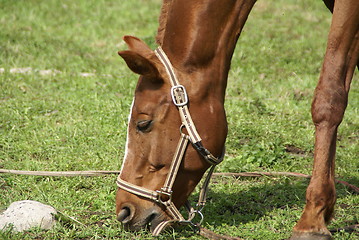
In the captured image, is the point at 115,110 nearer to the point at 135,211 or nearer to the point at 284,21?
the point at 135,211

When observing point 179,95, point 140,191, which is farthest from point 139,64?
point 140,191

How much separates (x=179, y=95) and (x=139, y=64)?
0.30 m

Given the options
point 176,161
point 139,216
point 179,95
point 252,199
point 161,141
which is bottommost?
point 252,199

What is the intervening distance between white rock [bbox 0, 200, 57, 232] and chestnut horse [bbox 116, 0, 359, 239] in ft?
1.55

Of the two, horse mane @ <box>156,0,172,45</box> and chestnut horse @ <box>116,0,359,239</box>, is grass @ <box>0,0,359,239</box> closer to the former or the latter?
chestnut horse @ <box>116,0,359,239</box>

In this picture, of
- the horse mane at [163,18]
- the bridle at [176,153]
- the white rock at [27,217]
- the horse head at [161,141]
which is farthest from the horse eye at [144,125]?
the white rock at [27,217]

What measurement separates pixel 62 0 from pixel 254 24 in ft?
13.0

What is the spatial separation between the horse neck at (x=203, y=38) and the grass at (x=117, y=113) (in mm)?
972

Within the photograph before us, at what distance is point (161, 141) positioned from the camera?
11.0ft

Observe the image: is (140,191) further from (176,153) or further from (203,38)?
(203,38)

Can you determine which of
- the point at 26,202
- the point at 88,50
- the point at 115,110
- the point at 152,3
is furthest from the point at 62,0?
the point at 26,202

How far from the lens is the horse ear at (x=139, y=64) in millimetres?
3174

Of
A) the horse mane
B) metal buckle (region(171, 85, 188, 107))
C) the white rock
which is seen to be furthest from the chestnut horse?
the white rock

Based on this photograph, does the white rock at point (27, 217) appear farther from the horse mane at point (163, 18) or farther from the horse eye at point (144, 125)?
the horse mane at point (163, 18)
